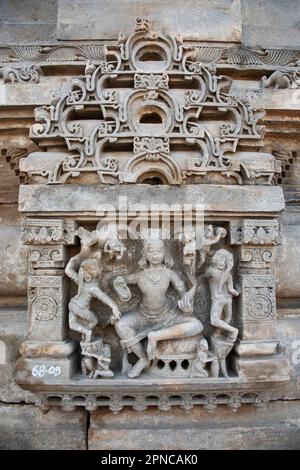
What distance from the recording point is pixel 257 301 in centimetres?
286

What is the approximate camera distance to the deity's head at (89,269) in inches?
109

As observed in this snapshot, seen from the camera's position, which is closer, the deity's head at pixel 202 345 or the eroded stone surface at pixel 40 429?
the deity's head at pixel 202 345

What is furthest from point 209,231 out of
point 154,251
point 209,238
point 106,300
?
point 106,300

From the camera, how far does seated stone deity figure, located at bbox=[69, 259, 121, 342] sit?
2748 mm

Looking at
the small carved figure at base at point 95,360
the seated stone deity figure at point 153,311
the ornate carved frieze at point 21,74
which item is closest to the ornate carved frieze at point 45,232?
the seated stone deity figure at point 153,311

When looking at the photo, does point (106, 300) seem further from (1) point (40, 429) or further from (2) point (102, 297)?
(1) point (40, 429)

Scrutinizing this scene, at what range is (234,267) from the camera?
2953mm

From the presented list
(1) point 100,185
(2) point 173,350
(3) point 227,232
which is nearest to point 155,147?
(1) point 100,185

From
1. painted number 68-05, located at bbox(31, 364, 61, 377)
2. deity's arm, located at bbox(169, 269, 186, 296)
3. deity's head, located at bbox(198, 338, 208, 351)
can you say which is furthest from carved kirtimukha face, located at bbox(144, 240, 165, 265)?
painted number 68-05, located at bbox(31, 364, 61, 377)

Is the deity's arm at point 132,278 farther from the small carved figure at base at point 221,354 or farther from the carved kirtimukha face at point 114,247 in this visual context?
the small carved figure at base at point 221,354

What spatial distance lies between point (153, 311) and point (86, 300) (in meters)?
0.48

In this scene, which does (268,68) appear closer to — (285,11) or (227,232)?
(285,11)

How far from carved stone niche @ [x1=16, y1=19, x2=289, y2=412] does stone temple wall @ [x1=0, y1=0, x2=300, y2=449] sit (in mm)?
10

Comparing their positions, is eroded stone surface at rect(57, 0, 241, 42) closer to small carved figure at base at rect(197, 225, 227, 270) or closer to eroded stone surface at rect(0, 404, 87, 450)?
small carved figure at base at rect(197, 225, 227, 270)
